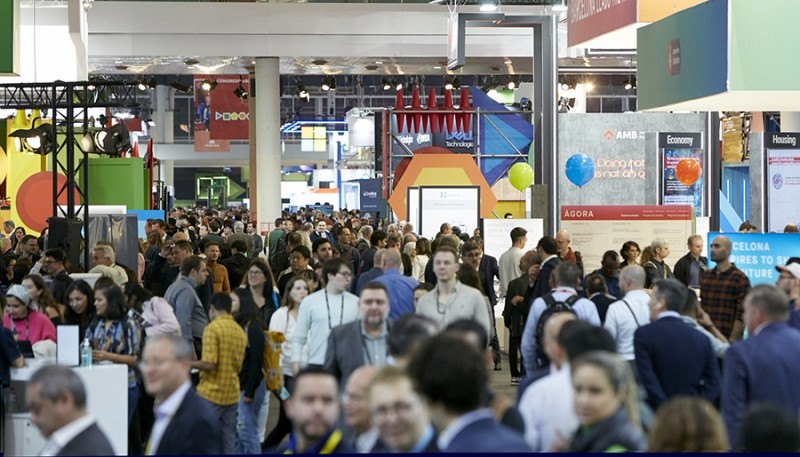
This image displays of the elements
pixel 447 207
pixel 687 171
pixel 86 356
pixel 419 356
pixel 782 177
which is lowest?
pixel 86 356

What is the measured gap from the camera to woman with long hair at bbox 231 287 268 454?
285 inches

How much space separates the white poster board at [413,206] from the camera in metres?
17.5

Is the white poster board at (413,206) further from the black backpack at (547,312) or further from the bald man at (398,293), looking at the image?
the black backpack at (547,312)

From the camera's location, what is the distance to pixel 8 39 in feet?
39.2

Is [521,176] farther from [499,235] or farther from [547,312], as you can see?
[547,312]

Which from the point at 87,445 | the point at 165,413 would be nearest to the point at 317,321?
the point at 165,413

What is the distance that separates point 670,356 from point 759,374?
0.81 m

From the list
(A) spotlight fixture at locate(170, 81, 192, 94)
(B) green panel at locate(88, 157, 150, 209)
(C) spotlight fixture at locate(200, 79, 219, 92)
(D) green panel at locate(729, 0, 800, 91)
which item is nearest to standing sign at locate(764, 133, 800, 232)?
(D) green panel at locate(729, 0, 800, 91)

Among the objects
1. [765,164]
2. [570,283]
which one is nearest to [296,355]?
[570,283]

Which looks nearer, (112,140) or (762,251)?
(762,251)

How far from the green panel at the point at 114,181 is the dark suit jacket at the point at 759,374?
15.3 metres

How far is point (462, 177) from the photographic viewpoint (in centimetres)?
1980

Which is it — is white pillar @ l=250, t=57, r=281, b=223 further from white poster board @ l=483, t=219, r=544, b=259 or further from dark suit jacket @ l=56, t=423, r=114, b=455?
dark suit jacket @ l=56, t=423, r=114, b=455

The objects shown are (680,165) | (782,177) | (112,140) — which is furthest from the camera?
(680,165)
